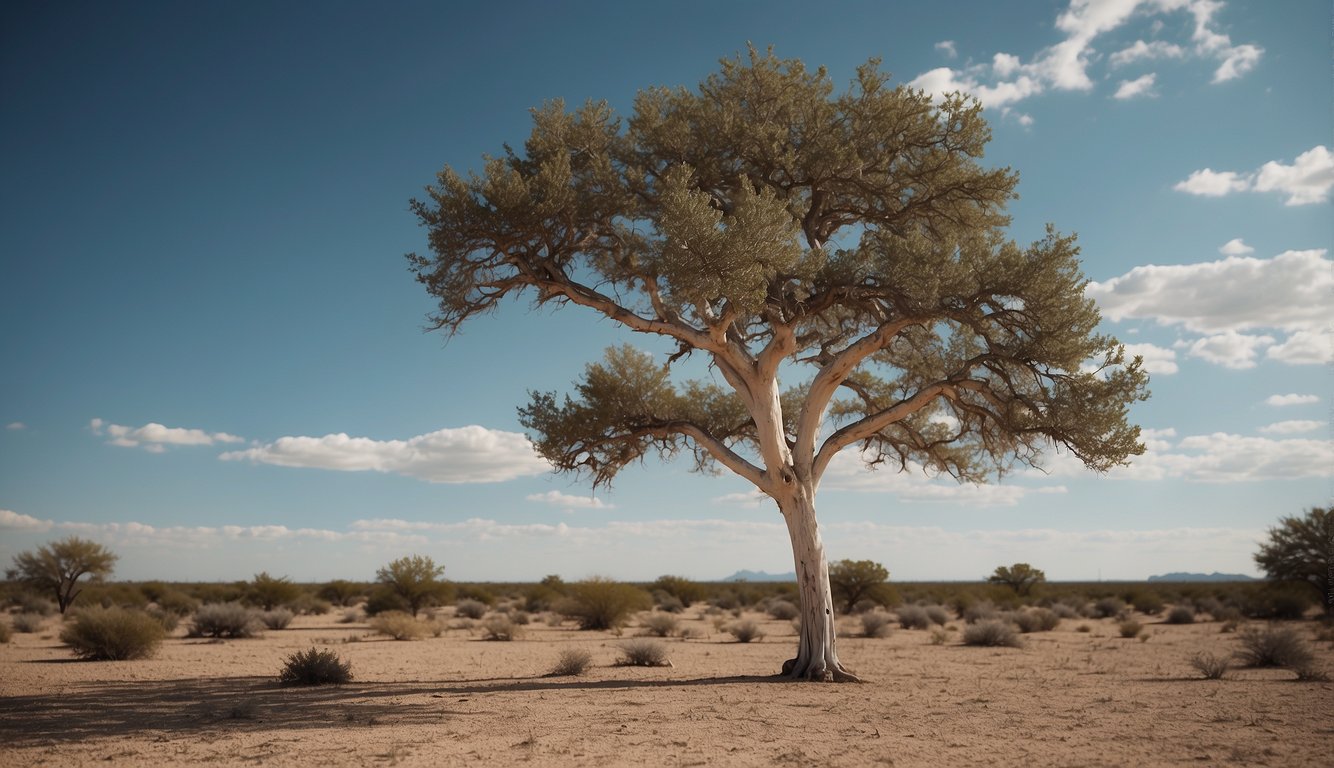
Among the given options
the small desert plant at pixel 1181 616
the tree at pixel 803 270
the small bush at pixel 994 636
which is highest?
the tree at pixel 803 270

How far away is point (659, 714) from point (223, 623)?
1973 cm

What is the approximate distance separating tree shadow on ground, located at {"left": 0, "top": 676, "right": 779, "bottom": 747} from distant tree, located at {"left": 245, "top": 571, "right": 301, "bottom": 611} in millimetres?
24173

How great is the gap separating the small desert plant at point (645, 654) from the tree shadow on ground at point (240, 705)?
2.53m

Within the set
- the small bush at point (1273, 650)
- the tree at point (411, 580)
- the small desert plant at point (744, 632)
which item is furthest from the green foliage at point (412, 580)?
the small bush at point (1273, 650)

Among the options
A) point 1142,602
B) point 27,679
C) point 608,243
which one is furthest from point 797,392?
point 1142,602

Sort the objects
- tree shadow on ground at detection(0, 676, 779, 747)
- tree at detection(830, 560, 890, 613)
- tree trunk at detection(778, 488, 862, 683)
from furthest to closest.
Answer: tree at detection(830, 560, 890, 613) < tree trunk at detection(778, 488, 862, 683) < tree shadow on ground at detection(0, 676, 779, 747)

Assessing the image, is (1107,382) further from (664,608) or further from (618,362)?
(664,608)

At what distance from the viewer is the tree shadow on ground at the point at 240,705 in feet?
32.5

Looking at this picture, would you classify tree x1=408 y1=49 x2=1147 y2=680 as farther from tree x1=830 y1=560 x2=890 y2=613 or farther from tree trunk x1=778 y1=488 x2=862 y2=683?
tree x1=830 y1=560 x2=890 y2=613

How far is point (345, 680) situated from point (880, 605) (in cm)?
3297

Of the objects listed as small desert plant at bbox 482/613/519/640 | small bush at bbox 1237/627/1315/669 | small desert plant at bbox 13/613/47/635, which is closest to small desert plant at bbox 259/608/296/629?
small desert plant at bbox 13/613/47/635

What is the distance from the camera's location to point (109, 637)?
18.4 m

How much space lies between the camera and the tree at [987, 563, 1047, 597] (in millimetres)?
48875

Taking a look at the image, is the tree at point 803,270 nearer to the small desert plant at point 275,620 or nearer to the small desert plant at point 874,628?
the small desert plant at point 874,628
